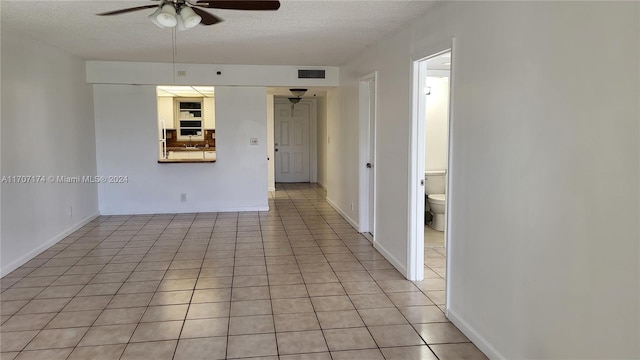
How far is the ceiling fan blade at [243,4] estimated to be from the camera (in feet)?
8.70

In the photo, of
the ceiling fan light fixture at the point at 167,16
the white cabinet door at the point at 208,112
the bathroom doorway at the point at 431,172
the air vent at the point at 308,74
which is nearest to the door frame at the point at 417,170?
the bathroom doorway at the point at 431,172

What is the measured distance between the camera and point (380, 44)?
176 inches

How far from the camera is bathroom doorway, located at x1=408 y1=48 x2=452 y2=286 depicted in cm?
357

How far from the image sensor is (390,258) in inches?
168

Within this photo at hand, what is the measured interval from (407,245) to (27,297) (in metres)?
3.06

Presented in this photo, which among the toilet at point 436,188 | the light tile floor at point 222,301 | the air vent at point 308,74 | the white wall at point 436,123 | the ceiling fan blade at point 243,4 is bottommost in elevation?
the light tile floor at point 222,301

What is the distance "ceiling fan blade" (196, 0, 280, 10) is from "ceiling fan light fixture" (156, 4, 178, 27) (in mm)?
184

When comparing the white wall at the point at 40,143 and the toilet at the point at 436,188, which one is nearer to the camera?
the white wall at the point at 40,143

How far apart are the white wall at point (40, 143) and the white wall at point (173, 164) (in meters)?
0.44

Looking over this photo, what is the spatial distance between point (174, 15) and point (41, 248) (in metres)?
3.29

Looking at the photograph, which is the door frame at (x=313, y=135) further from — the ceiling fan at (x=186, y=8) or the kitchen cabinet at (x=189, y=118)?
the ceiling fan at (x=186, y=8)

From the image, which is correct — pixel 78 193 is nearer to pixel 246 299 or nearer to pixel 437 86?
pixel 246 299

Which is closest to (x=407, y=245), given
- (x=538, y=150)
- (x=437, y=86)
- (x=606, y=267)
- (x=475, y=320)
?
(x=475, y=320)

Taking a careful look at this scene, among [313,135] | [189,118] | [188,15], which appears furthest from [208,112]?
[188,15]
